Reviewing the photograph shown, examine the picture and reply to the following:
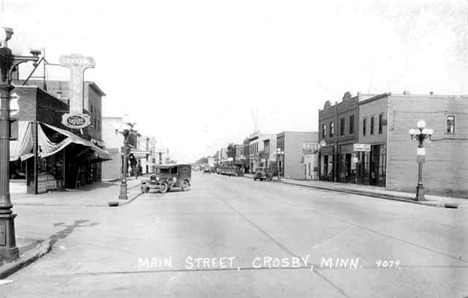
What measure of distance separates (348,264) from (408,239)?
3555 millimetres

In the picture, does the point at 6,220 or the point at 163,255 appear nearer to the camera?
the point at 6,220

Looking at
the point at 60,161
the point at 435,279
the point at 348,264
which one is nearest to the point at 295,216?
the point at 348,264

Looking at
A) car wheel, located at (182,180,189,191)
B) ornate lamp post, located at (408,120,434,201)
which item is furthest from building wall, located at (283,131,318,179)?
ornate lamp post, located at (408,120,434,201)

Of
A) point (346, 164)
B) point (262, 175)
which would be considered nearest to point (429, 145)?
point (346, 164)

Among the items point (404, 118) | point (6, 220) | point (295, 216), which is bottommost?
point (295, 216)

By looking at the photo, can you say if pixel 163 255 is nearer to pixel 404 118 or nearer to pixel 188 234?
pixel 188 234

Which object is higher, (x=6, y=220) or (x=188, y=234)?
(x=6, y=220)

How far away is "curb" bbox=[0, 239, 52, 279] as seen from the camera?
22.8ft

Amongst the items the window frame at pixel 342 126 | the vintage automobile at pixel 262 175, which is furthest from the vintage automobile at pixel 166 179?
the vintage automobile at pixel 262 175

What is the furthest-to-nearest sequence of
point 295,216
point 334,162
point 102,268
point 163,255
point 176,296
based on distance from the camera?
1. point 334,162
2. point 295,216
3. point 163,255
4. point 102,268
5. point 176,296

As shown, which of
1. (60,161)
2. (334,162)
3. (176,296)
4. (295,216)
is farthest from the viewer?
(334,162)

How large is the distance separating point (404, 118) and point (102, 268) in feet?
107

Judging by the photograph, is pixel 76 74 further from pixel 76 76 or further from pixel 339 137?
pixel 339 137

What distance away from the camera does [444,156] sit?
115 ft
